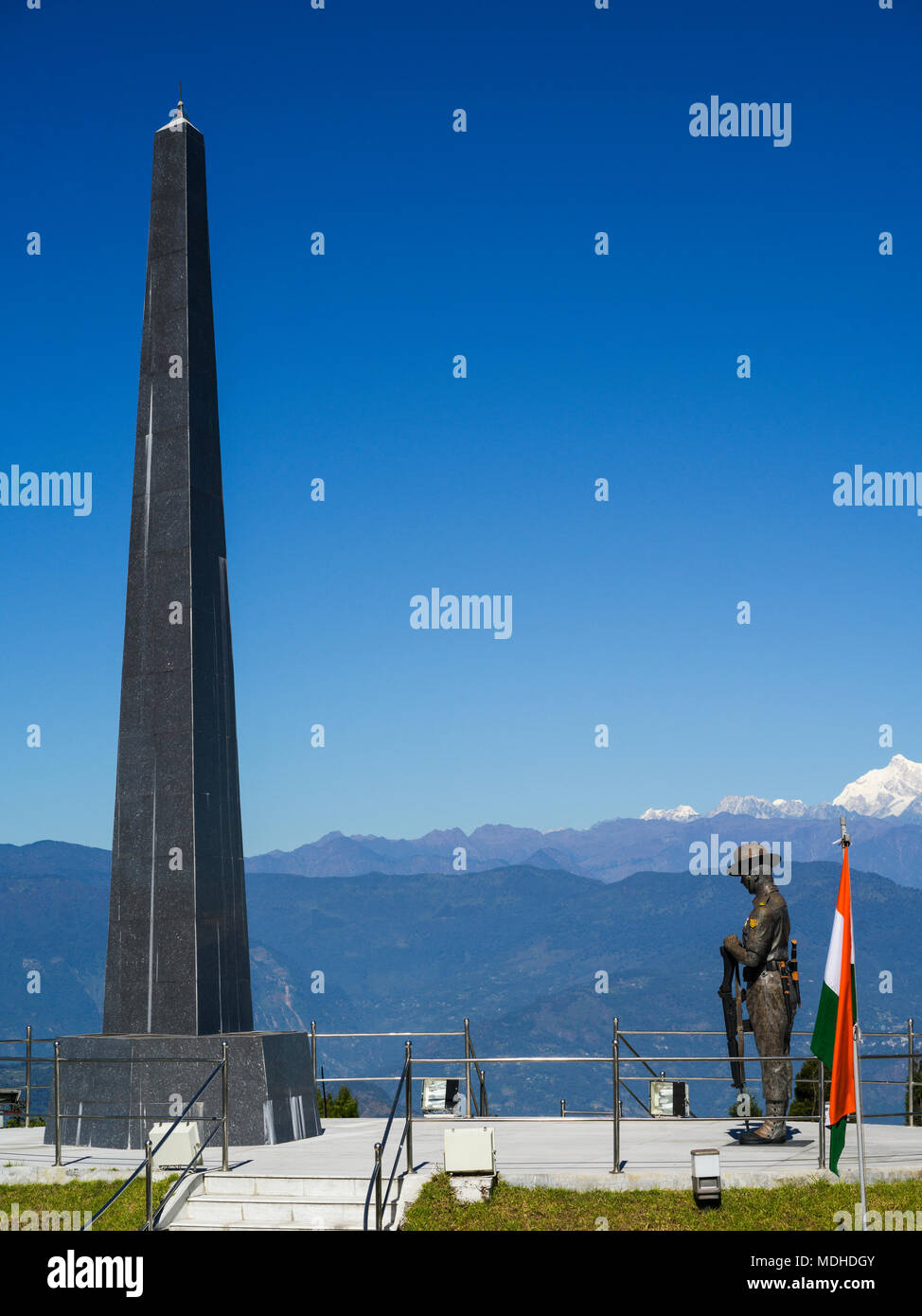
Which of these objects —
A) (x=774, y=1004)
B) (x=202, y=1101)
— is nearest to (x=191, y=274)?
(x=202, y=1101)

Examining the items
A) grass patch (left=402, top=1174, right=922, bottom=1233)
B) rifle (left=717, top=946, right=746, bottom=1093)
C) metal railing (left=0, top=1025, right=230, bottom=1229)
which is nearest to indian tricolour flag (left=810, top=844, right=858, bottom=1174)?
grass patch (left=402, top=1174, right=922, bottom=1233)

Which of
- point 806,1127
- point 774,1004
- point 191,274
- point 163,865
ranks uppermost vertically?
point 191,274

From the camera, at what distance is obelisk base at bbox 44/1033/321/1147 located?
1683 cm

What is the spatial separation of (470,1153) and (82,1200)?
3.93 m

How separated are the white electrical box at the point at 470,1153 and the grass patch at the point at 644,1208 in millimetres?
265

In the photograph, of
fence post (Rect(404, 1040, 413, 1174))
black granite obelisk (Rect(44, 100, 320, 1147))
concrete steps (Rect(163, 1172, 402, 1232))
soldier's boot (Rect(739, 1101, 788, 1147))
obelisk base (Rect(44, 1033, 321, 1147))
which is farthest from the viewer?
black granite obelisk (Rect(44, 100, 320, 1147))

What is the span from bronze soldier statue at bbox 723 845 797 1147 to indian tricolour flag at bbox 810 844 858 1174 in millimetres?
4145

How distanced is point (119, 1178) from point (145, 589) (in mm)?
7553

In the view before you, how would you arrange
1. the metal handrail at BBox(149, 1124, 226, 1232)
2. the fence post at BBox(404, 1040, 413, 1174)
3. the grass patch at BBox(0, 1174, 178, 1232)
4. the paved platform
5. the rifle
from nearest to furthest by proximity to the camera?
the metal handrail at BBox(149, 1124, 226, 1232) < the grass patch at BBox(0, 1174, 178, 1232) < the paved platform < the fence post at BBox(404, 1040, 413, 1174) < the rifle

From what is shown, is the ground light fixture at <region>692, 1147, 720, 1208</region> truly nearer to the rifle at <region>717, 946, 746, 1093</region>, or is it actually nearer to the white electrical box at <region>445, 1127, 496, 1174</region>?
the white electrical box at <region>445, 1127, 496, 1174</region>

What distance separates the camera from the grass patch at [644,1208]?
12625mm

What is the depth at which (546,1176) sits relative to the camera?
13734mm
